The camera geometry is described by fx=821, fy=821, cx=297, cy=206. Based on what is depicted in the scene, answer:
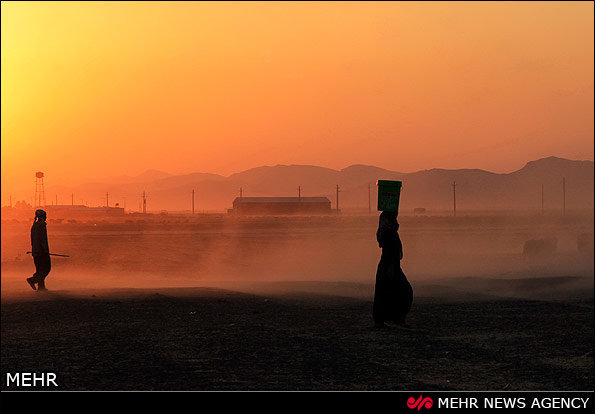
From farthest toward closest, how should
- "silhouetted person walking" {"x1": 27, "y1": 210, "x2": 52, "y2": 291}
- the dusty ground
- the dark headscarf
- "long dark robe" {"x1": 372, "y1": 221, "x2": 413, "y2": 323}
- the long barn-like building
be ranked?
the long barn-like building → "silhouetted person walking" {"x1": 27, "y1": 210, "x2": 52, "y2": 291} → "long dark robe" {"x1": 372, "y1": 221, "x2": 413, "y2": 323} → the dark headscarf → the dusty ground

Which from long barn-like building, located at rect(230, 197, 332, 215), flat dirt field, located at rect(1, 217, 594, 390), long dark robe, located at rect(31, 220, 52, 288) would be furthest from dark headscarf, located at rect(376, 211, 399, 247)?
long barn-like building, located at rect(230, 197, 332, 215)

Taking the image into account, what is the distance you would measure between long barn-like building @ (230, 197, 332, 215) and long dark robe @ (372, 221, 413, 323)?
103255 millimetres

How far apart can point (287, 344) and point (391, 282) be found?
9.72ft

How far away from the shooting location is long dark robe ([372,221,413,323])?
17.8m

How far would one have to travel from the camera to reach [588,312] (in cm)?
2175

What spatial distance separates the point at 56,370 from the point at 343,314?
9039 mm

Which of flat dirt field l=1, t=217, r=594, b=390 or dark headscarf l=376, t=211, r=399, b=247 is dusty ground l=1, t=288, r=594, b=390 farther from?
dark headscarf l=376, t=211, r=399, b=247

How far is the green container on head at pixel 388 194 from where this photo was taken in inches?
663
